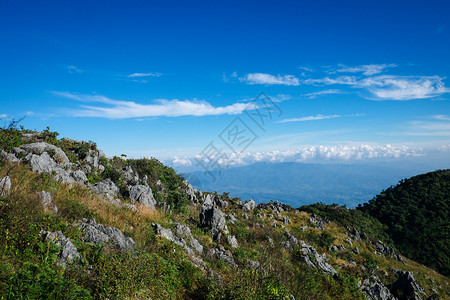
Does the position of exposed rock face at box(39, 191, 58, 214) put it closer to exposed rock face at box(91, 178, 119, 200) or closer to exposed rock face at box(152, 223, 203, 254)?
exposed rock face at box(152, 223, 203, 254)

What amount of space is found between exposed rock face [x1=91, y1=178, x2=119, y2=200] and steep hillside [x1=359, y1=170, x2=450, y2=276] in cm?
5694

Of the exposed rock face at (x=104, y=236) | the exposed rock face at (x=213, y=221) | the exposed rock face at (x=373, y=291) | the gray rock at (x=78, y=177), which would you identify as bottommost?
the exposed rock face at (x=373, y=291)

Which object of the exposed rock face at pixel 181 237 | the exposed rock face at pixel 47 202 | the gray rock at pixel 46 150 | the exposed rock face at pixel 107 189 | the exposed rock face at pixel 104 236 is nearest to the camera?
the exposed rock face at pixel 104 236

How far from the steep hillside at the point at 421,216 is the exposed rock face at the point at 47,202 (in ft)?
194

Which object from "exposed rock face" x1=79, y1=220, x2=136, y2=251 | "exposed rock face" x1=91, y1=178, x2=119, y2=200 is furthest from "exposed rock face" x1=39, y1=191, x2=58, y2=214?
"exposed rock face" x1=91, y1=178, x2=119, y2=200

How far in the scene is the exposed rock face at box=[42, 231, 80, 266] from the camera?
17.0 ft

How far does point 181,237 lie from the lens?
998 cm

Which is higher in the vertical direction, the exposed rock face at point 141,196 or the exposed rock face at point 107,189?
the exposed rock face at point 107,189

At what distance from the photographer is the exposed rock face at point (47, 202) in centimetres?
690

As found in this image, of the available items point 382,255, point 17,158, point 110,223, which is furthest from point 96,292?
point 382,255

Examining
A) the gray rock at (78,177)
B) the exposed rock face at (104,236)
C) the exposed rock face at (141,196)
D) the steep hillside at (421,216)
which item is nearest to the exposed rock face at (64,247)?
the exposed rock face at (104,236)

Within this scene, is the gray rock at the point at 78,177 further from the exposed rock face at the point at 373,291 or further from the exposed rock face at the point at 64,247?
the exposed rock face at the point at 373,291

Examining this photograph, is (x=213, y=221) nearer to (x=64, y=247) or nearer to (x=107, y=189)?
(x=107, y=189)

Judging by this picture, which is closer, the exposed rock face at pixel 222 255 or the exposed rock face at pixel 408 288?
the exposed rock face at pixel 222 255
